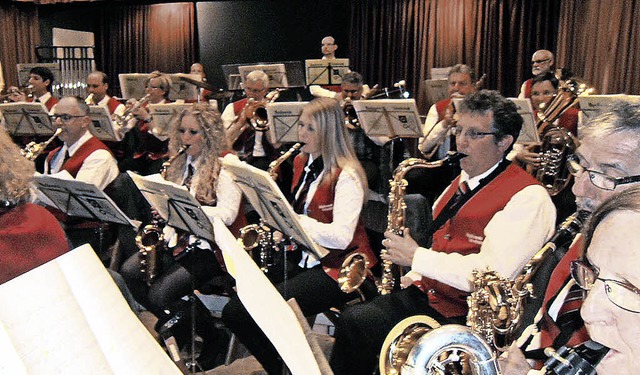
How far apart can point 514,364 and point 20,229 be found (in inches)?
59.5

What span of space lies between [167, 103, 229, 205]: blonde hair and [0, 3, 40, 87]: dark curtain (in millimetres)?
9204

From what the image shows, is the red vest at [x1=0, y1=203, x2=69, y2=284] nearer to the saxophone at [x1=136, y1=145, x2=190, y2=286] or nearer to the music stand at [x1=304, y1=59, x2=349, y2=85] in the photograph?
the saxophone at [x1=136, y1=145, x2=190, y2=286]

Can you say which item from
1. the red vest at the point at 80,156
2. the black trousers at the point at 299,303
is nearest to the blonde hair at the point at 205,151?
the red vest at the point at 80,156

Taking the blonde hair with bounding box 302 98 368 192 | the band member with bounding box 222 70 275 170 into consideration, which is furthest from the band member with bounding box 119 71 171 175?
the blonde hair with bounding box 302 98 368 192

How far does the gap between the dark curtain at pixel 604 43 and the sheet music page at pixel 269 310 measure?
25.5 feet

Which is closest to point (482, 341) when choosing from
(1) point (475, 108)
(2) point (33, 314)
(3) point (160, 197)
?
(2) point (33, 314)

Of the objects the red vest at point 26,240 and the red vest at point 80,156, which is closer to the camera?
the red vest at point 26,240

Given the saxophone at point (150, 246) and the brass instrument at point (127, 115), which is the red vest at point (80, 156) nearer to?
the saxophone at point (150, 246)

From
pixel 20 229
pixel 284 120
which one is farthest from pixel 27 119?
pixel 20 229

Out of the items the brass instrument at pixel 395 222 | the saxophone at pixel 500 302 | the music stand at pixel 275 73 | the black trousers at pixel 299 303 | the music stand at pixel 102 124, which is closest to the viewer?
the saxophone at pixel 500 302

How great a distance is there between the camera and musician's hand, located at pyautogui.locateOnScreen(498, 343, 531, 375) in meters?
1.80

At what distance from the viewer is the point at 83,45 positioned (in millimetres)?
13898

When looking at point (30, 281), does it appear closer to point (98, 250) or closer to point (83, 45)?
point (98, 250)

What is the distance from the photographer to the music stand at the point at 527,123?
4578mm
